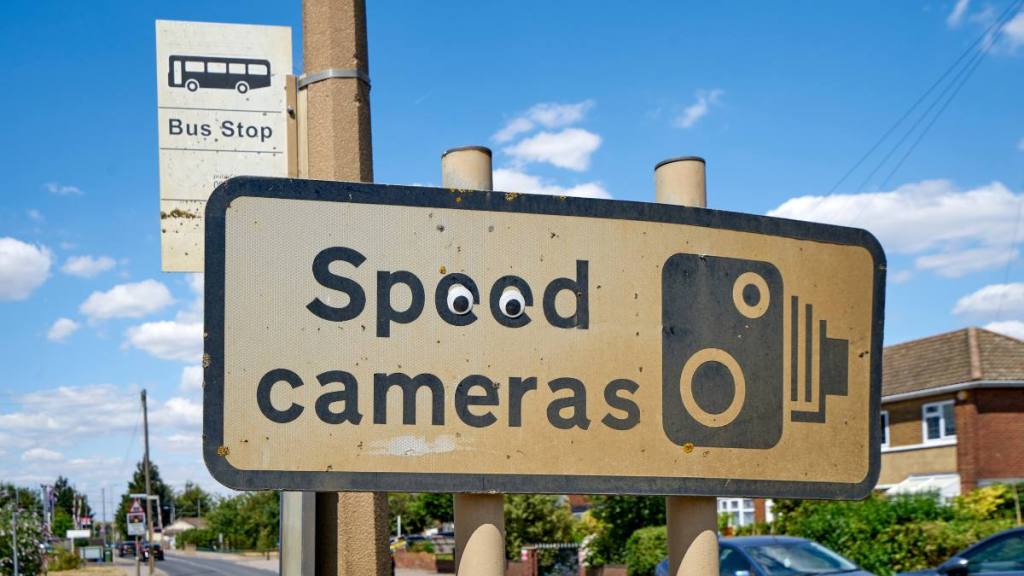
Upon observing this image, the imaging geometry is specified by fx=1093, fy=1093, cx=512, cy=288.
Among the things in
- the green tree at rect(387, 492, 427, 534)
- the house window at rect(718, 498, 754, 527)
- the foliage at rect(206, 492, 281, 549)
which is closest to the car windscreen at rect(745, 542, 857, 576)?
the house window at rect(718, 498, 754, 527)

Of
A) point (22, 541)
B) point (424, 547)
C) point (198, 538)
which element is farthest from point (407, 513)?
point (198, 538)

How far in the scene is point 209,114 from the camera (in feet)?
11.8

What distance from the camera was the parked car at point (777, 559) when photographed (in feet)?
40.2

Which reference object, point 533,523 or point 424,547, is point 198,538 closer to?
point 424,547

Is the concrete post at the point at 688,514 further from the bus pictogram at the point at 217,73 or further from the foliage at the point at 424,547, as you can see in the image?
the foliage at the point at 424,547

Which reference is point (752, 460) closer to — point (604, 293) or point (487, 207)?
point (604, 293)

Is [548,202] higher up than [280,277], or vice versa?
[548,202]

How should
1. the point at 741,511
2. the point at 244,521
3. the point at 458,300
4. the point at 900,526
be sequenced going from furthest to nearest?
the point at 244,521, the point at 741,511, the point at 900,526, the point at 458,300

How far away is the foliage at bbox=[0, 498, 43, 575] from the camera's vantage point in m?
35.8

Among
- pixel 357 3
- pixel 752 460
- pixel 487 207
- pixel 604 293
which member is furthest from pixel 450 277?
pixel 357 3

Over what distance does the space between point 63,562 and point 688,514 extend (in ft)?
246

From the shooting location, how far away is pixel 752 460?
83.2 inches

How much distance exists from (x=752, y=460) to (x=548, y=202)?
64cm

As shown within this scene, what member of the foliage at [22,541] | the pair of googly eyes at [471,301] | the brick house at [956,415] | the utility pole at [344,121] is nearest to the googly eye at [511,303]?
the pair of googly eyes at [471,301]
